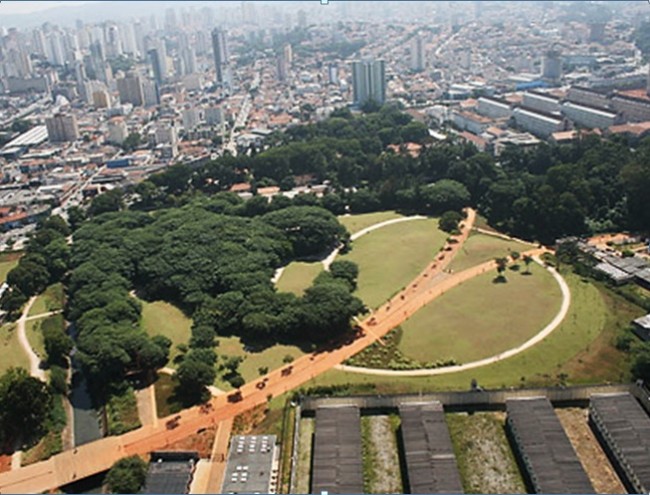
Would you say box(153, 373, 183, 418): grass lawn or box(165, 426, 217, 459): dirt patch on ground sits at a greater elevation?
box(165, 426, 217, 459): dirt patch on ground

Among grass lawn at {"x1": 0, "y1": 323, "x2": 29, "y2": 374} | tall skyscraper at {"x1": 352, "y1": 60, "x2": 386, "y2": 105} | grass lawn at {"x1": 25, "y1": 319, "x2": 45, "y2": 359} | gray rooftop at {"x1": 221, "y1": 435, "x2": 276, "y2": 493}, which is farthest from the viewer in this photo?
tall skyscraper at {"x1": 352, "y1": 60, "x2": 386, "y2": 105}

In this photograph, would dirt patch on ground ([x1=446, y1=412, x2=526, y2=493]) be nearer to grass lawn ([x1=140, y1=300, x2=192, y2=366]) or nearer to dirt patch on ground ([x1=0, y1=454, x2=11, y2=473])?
grass lawn ([x1=140, y1=300, x2=192, y2=366])

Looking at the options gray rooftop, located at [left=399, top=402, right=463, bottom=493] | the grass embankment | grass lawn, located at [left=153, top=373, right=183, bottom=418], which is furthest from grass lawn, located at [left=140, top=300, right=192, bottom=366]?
gray rooftop, located at [left=399, top=402, right=463, bottom=493]

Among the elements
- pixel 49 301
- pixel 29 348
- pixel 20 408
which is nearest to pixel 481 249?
pixel 49 301

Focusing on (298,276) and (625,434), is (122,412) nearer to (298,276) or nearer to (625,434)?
(298,276)

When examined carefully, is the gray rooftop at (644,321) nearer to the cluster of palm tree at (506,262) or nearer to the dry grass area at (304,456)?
the cluster of palm tree at (506,262)

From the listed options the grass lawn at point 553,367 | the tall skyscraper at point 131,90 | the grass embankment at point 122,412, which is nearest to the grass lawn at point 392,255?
the grass lawn at point 553,367

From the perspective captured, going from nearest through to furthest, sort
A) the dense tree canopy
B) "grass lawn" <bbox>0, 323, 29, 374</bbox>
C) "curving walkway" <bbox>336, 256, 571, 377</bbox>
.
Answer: the dense tree canopy, "curving walkway" <bbox>336, 256, 571, 377</bbox>, "grass lawn" <bbox>0, 323, 29, 374</bbox>
